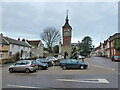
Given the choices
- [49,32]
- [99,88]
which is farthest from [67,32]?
[99,88]

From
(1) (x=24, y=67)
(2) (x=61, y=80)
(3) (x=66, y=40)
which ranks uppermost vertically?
(3) (x=66, y=40)

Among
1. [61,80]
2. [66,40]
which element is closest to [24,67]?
[61,80]

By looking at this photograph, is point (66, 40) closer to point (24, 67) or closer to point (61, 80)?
point (24, 67)

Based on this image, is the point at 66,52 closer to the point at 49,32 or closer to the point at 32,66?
the point at 49,32

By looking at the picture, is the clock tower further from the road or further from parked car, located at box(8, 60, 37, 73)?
the road

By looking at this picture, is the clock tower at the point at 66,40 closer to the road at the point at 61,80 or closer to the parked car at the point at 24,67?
the parked car at the point at 24,67

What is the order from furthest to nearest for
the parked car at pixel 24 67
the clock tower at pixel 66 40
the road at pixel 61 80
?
the clock tower at pixel 66 40 < the parked car at pixel 24 67 < the road at pixel 61 80

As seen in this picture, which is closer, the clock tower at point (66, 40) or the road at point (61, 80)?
the road at point (61, 80)

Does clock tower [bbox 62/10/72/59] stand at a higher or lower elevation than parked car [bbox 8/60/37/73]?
higher

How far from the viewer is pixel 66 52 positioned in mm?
36031

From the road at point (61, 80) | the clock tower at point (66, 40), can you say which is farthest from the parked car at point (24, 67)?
the clock tower at point (66, 40)

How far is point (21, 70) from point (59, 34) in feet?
110

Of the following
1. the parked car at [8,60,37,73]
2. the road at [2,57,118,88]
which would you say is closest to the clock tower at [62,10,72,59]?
the parked car at [8,60,37,73]

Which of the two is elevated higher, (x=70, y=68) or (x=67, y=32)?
(x=67, y=32)
